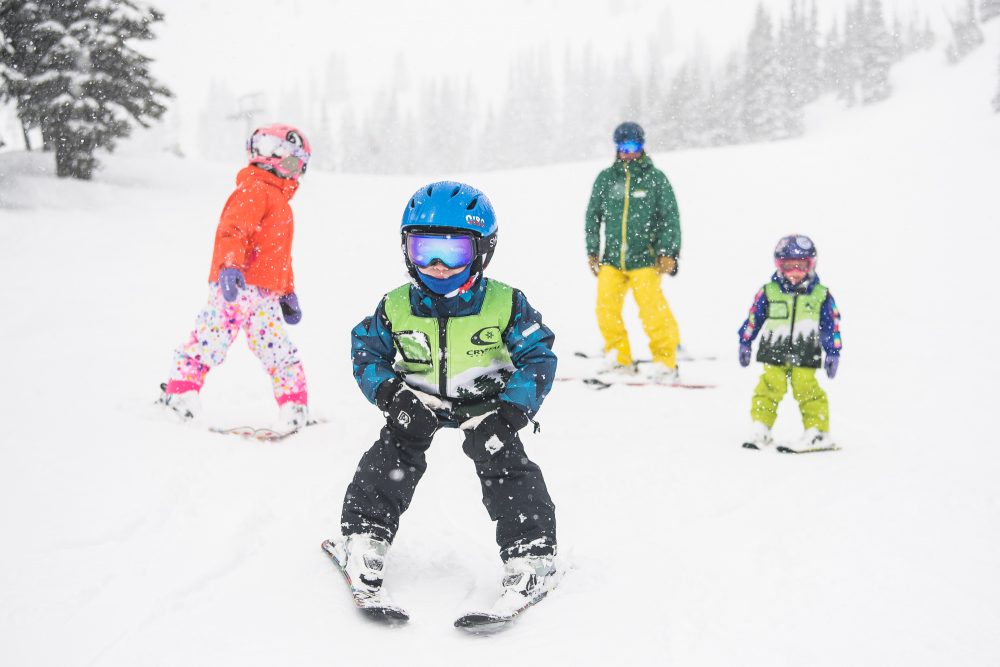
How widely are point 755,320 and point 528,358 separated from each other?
2.91m

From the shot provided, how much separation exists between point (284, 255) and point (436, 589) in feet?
9.54

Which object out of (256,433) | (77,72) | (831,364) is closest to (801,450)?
(831,364)

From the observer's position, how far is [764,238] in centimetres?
1443

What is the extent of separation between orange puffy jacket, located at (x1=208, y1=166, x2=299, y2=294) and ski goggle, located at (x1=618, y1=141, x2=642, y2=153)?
11.5 feet

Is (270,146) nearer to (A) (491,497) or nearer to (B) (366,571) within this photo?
(A) (491,497)

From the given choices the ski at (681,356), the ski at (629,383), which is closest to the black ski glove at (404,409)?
the ski at (629,383)

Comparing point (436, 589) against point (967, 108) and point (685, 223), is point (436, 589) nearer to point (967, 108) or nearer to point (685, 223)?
point (685, 223)

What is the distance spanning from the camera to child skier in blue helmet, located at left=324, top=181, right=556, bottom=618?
2795mm

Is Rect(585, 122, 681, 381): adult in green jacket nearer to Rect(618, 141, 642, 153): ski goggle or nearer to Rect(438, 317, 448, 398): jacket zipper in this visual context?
Rect(618, 141, 642, 153): ski goggle

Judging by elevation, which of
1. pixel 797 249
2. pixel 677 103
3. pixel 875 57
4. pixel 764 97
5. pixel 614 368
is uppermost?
pixel 875 57

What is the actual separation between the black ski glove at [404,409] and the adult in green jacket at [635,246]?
4.40 meters

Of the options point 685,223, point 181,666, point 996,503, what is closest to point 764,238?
point 685,223

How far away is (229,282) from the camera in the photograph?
4.39 m

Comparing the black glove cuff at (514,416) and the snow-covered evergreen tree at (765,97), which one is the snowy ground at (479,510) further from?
the snow-covered evergreen tree at (765,97)
